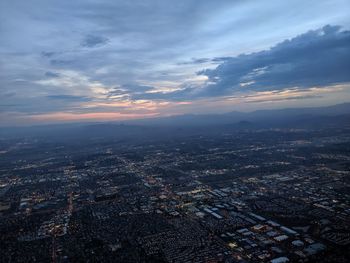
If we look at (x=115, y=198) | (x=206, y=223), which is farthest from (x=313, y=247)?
(x=115, y=198)

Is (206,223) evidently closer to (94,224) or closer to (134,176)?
(94,224)

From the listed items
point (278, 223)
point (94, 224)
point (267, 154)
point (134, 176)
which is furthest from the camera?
point (267, 154)

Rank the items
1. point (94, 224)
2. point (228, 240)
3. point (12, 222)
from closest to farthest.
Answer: point (228, 240), point (94, 224), point (12, 222)

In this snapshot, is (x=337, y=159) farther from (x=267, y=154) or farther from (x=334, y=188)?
(x=334, y=188)

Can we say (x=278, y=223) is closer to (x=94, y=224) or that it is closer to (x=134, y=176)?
(x=94, y=224)

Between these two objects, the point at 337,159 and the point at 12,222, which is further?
the point at 337,159

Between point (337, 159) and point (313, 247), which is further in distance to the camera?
point (337, 159)

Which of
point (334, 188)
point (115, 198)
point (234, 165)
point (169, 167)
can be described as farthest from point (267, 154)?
point (115, 198)

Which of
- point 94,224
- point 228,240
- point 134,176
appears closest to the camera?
point 228,240

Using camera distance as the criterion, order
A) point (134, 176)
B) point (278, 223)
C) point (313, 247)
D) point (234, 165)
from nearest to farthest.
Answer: point (313, 247)
point (278, 223)
point (134, 176)
point (234, 165)
